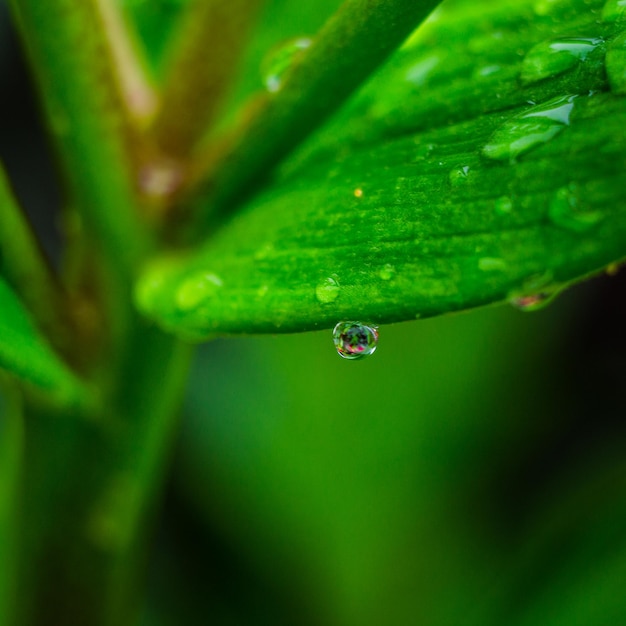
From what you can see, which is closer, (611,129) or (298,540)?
(611,129)

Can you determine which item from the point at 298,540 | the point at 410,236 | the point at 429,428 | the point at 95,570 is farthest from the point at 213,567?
the point at 410,236

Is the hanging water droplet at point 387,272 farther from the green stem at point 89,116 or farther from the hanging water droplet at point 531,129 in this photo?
the green stem at point 89,116

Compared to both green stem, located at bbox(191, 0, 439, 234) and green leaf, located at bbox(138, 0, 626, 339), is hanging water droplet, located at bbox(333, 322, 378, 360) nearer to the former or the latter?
green leaf, located at bbox(138, 0, 626, 339)

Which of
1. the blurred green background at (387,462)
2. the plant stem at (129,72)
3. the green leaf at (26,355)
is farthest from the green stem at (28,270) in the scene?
the blurred green background at (387,462)

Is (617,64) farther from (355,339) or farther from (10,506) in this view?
(10,506)

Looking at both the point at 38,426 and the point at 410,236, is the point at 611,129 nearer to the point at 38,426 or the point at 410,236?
the point at 410,236

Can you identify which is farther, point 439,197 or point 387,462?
point 387,462

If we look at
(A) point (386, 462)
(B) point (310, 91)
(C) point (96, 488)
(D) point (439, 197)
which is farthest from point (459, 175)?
(A) point (386, 462)
